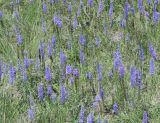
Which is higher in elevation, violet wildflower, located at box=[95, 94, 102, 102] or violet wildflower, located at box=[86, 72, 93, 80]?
violet wildflower, located at box=[86, 72, 93, 80]

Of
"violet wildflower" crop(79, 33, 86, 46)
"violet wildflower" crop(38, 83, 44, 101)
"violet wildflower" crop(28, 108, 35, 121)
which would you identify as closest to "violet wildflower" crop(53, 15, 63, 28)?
"violet wildflower" crop(79, 33, 86, 46)

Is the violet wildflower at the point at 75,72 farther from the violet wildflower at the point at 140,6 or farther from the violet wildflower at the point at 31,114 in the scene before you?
the violet wildflower at the point at 140,6

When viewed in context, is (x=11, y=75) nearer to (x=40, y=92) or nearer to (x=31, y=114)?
(x=40, y=92)

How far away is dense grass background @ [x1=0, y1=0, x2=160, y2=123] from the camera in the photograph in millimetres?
Answer: 4016

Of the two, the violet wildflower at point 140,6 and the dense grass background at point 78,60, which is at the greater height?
the violet wildflower at point 140,6

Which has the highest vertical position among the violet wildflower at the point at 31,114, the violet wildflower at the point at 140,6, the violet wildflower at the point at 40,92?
the violet wildflower at the point at 140,6

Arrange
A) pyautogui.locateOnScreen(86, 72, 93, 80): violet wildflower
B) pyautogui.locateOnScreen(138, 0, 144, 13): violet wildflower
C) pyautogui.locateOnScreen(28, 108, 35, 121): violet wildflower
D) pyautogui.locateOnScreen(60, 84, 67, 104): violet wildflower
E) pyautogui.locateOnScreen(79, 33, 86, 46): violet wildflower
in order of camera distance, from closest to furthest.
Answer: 1. pyautogui.locateOnScreen(28, 108, 35, 121): violet wildflower
2. pyautogui.locateOnScreen(60, 84, 67, 104): violet wildflower
3. pyautogui.locateOnScreen(86, 72, 93, 80): violet wildflower
4. pyautogui.locateOnScreen(79, 33, 86, 46): violet wildflower
5. pyautogui.locateOnScreen(138, 0, 144, 13): violet wildflower

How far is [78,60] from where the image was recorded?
4867 millimetres

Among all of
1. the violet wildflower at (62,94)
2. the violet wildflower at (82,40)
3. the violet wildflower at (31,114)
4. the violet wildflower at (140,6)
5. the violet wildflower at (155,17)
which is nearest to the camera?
the violet wildflower at (31,114)

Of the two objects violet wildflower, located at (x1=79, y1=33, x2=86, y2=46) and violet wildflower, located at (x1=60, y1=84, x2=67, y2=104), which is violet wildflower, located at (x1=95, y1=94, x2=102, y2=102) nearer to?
violet wildflower, located at (x1=60, y1=84, x2=67, y2=104)

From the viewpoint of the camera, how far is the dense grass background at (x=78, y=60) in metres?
4.02

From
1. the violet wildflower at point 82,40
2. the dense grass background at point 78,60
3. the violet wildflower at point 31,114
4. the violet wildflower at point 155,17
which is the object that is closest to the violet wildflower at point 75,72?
the dense grass background at point 78,60

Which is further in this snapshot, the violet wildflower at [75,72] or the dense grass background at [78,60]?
the violet wildflower at [75,72]

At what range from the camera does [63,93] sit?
12.9 ft
